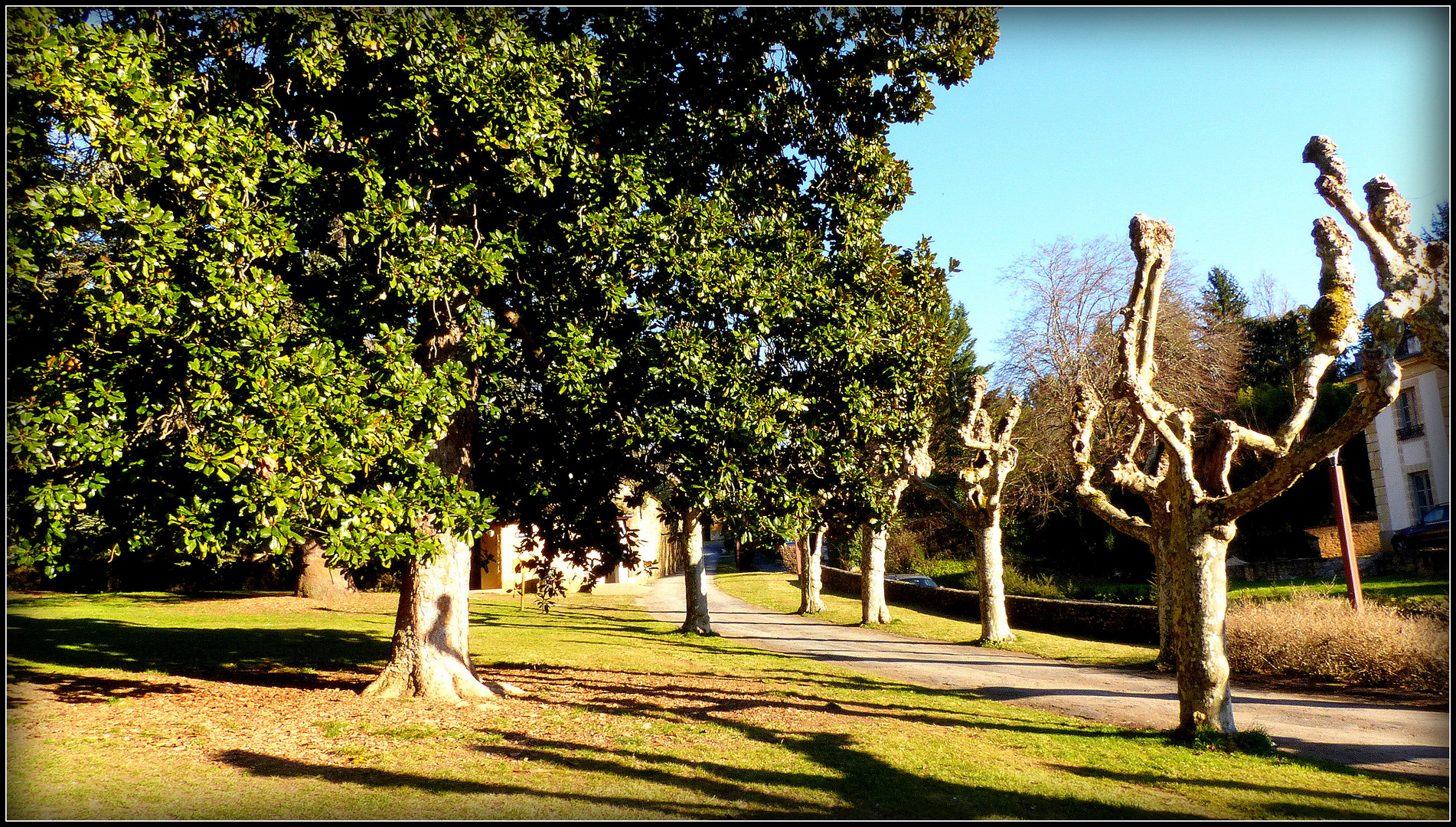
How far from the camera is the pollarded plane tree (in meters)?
7.51

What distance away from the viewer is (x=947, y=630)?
21109mm

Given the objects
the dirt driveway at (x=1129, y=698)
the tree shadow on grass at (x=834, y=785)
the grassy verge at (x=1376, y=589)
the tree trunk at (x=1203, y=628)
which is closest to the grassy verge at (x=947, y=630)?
the dirt driveway at (x=1129, y=698)

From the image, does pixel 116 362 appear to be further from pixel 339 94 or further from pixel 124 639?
pixel 124 639

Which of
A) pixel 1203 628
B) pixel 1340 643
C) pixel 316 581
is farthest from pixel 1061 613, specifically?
pixel 316 581

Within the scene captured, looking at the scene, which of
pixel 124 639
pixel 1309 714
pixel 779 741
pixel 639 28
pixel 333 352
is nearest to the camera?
pixel 333 352

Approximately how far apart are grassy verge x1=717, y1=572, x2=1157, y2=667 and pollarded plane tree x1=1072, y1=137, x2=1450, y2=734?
6555 mm

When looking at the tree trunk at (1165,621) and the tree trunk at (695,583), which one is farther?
the tree trunk at (695,583)

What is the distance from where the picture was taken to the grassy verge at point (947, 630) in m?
15.6

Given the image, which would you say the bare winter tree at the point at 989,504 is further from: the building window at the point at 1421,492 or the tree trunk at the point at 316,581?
the tree trunk at the point at 316,581

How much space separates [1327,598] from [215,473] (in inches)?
620

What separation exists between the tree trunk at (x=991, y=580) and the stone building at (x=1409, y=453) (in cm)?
1867

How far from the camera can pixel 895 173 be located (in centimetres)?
1177

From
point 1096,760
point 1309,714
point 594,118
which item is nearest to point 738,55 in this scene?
point 594,118

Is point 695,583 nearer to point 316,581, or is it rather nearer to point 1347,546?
point 1347,546
